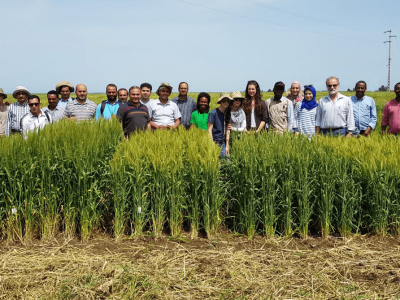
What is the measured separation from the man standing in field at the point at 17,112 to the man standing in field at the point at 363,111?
6.90 m

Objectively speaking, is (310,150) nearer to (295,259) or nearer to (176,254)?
(295,259)

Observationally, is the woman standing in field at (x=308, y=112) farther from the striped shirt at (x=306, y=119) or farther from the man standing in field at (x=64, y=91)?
the man standing in field at (x=64, y=91)

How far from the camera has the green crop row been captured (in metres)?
4.68

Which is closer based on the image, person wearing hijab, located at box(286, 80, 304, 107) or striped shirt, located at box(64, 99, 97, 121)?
striped shirt, located at box(64, 99, 97, 121)

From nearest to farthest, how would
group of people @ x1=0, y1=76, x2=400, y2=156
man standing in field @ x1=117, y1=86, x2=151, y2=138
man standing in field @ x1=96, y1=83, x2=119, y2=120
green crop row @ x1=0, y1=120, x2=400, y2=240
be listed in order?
green crop row @ x1=0, y1=120, x2=400, y2=240
group of people @ x1=0, y1=76, x2=400, y2=156
man standing in field @ x1=117, y1=86, x2=151, y2=138
man standing in field @ x1=96, y1=83, x2=119, y2=120

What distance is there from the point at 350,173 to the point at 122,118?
450 cm

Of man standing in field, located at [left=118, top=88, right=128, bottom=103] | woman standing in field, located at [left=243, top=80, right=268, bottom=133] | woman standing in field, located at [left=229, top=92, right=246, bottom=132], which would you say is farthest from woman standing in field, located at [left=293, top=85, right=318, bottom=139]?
man standing in field, located at [left=118, top=88, right=128, bottom=103]

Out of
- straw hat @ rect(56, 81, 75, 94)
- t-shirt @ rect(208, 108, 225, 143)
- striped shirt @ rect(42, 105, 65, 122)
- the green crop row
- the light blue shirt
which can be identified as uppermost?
straw hat @ rect(56, 81, 75, 94)

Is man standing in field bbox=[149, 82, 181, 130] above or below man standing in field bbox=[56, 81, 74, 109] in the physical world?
below

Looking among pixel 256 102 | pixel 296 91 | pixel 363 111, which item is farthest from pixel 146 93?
pixel 363 111

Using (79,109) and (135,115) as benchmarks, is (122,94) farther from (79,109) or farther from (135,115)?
(135,115)

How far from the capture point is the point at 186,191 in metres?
4.93

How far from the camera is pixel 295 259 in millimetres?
4199

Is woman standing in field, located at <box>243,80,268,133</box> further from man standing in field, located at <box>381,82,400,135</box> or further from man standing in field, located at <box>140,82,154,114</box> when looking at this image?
man standing in field, located at <box>381,82,400,135</box>
